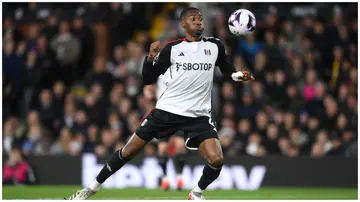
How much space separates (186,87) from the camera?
9758mm

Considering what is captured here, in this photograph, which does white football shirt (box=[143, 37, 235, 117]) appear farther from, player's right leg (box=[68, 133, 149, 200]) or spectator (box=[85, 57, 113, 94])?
spectator (box=[85, 57, 113, 94])

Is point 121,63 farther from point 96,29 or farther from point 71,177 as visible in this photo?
point 71,177

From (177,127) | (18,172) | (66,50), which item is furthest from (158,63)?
(66,50)

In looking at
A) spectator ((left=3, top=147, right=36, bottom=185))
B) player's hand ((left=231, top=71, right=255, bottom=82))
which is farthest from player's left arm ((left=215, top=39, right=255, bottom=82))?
spectator ((left=3, top=147, right=36, bottom=185))

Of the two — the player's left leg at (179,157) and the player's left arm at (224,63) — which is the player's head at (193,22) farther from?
the player's left leg at (179,157)

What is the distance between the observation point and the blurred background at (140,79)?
16.3 metres

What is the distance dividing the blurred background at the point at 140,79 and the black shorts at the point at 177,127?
580 centimetres

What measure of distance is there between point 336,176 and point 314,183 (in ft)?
1.22

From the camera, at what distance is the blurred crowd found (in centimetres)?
1638

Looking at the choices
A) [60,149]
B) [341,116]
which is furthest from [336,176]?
[60,149]

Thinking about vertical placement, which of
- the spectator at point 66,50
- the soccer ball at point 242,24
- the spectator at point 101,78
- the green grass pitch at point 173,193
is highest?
the soccer ball at point 242,24

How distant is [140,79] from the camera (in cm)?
1773

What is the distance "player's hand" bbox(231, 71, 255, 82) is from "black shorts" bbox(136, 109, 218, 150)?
0.52 meters

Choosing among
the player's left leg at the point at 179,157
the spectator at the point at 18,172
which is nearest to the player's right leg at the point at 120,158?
the player's left leg at the point at 179,157
